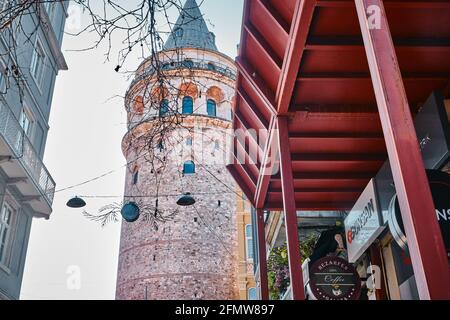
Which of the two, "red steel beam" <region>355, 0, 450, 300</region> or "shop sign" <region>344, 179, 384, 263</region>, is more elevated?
"shop sign" <region>344, 179, 384, 263</region>

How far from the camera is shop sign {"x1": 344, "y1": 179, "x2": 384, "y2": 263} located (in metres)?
5.68

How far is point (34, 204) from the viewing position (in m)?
15.1

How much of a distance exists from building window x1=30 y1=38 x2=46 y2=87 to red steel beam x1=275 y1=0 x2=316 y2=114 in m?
12.6

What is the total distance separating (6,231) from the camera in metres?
13.8

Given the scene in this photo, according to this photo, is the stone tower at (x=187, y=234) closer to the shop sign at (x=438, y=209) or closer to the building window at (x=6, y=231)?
the building window at (x=6, y=231)

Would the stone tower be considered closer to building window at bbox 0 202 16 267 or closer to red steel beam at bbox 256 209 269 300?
building window at bbox 0 202 16 267

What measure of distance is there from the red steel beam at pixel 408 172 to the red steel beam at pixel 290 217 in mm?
2494

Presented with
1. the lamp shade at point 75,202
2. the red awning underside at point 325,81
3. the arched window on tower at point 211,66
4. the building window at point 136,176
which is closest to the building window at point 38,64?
the lamp shade at point 75,202

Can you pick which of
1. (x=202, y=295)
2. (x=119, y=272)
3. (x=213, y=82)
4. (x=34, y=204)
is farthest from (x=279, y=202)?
(x=213, y=82)

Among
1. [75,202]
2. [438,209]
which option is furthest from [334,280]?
[75,202]

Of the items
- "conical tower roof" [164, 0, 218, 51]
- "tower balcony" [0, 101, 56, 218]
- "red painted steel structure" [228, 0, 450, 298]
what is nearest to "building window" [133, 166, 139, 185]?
"tower balcony" [0, 101, 56, 218]

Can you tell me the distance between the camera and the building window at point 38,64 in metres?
15.5
